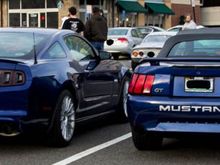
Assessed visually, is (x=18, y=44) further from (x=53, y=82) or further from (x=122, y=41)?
(x=122, y=41)

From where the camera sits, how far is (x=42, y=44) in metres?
→ 7.70

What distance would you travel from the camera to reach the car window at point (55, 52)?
762 cm

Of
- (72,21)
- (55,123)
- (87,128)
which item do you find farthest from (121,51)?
(55,123)

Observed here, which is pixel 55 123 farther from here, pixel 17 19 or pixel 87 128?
pixel 17 19

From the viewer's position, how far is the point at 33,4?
140 ft

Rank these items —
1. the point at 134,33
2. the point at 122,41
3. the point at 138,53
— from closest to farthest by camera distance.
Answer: the point at 138,53 → the point at 122,41 → the point at 134,33

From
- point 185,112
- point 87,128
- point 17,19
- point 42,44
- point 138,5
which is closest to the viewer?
point 185,112

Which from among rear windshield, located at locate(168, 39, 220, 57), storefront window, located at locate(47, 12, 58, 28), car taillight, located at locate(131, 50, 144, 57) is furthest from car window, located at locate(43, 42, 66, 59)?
storefront window, located at locate(47, 12, 58, 28)

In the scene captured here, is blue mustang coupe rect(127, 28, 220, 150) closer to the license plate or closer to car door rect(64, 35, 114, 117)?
the license plate

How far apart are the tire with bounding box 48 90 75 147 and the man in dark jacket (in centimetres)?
643

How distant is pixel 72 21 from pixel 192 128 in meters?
7.67

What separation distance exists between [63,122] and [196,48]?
187 centimetres

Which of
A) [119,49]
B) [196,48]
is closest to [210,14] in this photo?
[119,49]

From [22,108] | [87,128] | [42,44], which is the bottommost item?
[87,128]
